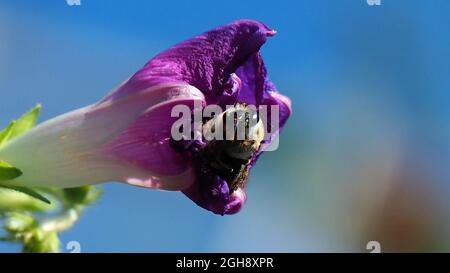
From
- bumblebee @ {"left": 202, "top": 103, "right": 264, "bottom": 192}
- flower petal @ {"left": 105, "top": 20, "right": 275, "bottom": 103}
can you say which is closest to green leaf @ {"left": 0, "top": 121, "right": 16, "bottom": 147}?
flower petal @ {"left": 105, "top": 20, "right": 275, "bottom": 103}

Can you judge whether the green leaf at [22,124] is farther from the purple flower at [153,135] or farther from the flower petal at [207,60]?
the flower petal at [207,60]

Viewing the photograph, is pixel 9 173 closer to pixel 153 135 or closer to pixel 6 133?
pixel 6 133

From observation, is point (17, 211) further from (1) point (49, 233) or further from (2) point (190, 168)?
(2) point (190, 168)

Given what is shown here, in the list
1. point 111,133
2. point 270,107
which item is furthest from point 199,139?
point 270,107

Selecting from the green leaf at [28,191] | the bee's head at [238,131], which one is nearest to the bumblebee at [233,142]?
the bee's head at [238,131]

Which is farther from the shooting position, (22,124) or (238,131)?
(22,124)

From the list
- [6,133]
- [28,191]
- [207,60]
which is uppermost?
[207,60]

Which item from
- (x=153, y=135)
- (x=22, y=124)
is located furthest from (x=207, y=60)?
(x=22, y=124)
